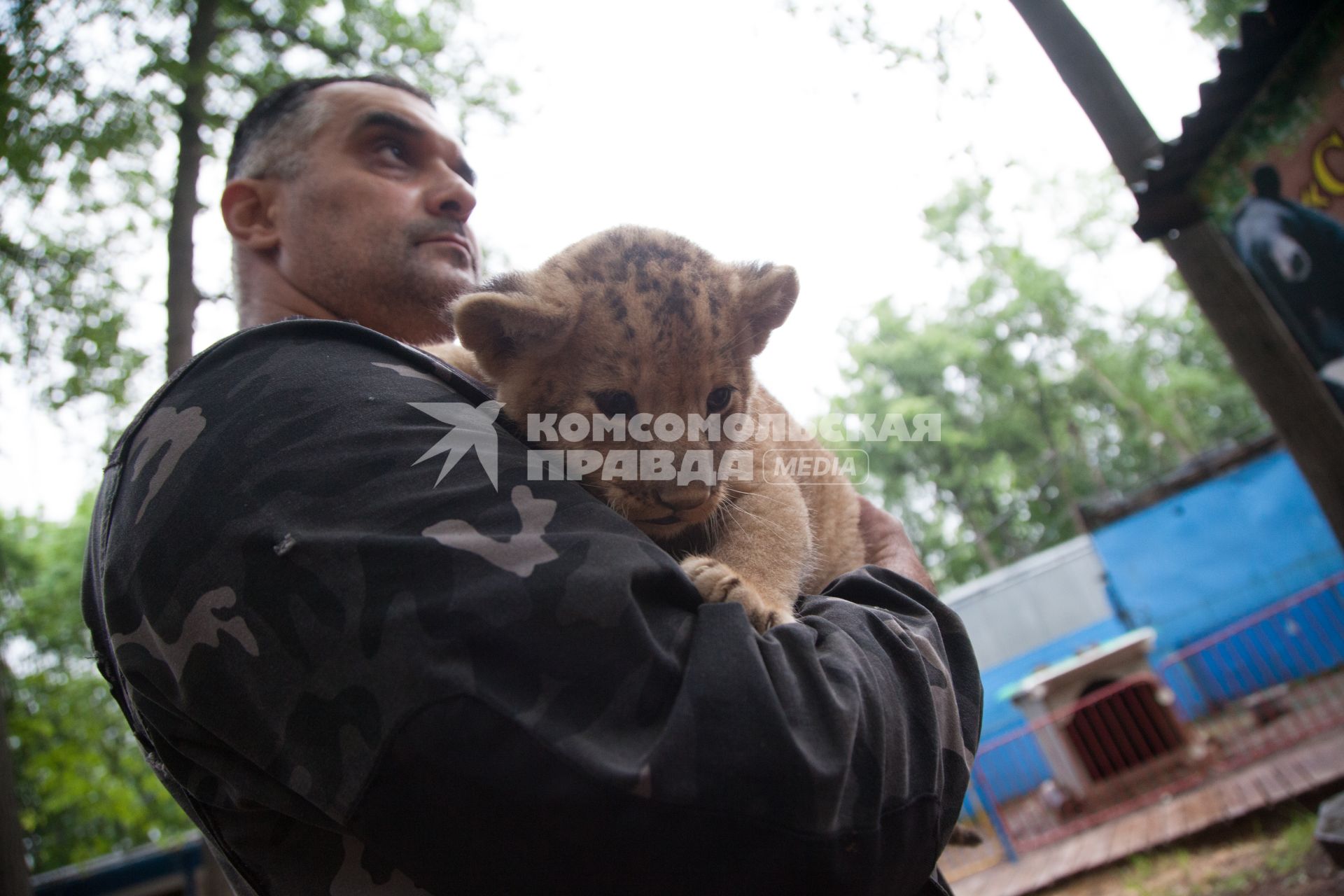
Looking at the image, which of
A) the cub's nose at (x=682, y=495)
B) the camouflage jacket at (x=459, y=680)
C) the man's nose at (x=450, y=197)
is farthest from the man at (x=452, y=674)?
the man's nose at (x=450, y=197)

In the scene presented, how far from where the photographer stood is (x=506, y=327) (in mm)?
2994

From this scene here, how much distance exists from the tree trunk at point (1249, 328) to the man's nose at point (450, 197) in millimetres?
4664

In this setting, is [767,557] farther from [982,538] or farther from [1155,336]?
[1155,336]

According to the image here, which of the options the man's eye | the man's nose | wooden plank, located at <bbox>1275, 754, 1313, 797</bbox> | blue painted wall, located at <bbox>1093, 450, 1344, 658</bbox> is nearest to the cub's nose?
the man's nose

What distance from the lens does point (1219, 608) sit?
21297mm

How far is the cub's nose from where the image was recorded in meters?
2.85

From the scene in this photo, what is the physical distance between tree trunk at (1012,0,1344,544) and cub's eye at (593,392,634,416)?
4.63m

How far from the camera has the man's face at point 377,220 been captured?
3510mm

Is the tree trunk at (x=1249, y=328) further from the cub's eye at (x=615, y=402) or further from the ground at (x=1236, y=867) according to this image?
the ground at (x=1236, y=867)

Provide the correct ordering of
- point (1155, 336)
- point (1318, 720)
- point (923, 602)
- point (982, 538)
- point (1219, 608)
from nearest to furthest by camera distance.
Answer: point (923, 602)
point (1318, 720)
point (1219, 608)
point (982, 538)
point (1155, 336)

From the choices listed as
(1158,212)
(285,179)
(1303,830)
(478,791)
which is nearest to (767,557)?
(478,791)

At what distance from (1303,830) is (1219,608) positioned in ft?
44.4

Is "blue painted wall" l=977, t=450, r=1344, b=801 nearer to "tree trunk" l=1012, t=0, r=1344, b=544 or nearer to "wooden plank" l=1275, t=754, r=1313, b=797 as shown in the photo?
"wooden plank" l=1275, t=754, r=1313, b=797

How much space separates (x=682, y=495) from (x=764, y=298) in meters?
1.08
